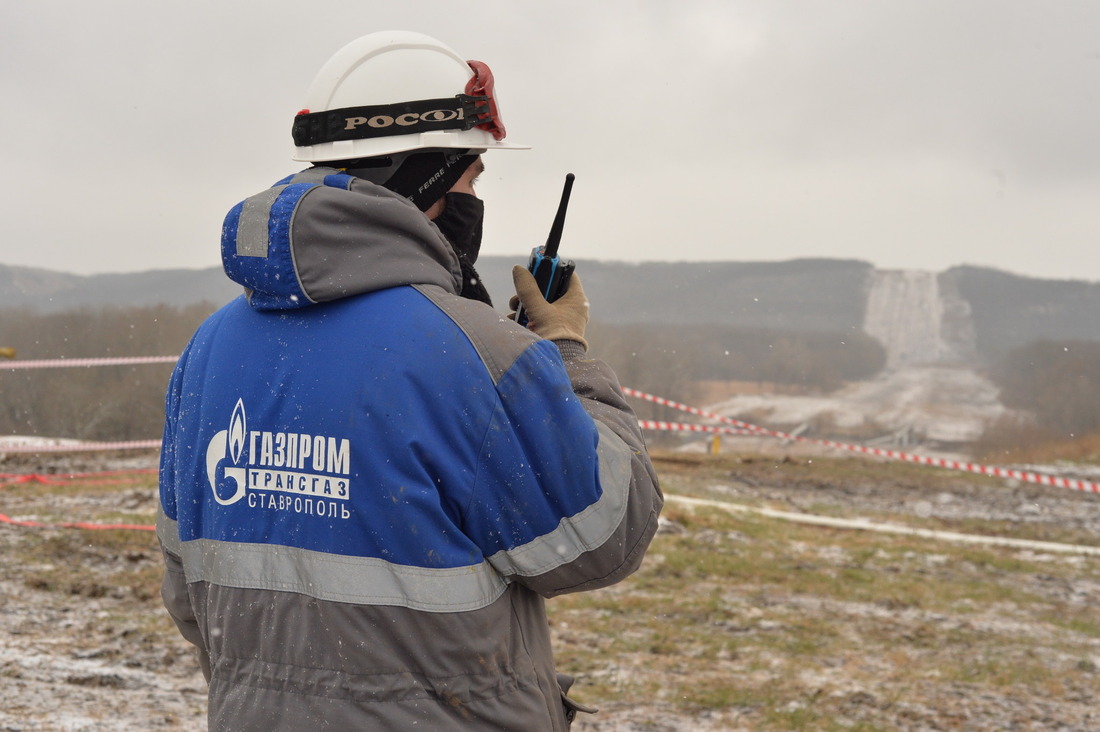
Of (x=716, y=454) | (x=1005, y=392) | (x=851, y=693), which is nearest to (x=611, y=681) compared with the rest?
(x=851, y=693)

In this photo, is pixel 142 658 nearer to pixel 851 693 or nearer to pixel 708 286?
pixel 851 693

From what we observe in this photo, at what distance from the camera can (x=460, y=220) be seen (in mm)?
1887

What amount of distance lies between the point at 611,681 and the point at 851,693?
1.25 meters

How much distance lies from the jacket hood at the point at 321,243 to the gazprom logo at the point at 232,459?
20cm

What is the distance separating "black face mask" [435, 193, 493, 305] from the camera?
1873 mm

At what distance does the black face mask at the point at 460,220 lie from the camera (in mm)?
1888

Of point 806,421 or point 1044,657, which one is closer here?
point 1044,657

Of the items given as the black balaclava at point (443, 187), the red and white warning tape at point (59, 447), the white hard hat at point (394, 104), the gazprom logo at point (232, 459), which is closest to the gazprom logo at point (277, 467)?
the gazprom logo at point (232, 459)

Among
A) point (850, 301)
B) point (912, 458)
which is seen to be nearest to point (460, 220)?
point (912, 458)

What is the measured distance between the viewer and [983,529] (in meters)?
10.8

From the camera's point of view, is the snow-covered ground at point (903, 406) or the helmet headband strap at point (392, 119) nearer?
the helmet headband strap at point (392, 119)

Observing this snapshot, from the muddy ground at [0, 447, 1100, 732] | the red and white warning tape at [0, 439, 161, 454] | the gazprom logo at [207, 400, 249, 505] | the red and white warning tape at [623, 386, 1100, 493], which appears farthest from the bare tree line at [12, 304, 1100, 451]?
the gazprom logo at [207, 400, 249, 505]

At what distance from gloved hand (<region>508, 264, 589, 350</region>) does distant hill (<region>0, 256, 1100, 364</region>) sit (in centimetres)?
2041

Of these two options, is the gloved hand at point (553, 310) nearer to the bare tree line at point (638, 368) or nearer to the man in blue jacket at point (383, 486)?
the man in blue jacket at point (383, 486)
